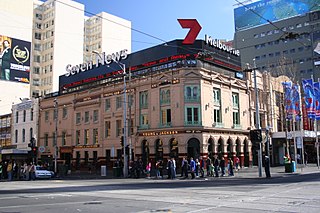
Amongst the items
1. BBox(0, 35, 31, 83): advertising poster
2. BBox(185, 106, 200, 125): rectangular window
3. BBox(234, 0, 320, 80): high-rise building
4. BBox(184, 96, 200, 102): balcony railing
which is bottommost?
BBox(185, 106, 200, 125): rectangular window

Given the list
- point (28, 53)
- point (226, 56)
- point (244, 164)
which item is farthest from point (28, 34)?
point (244, 164)

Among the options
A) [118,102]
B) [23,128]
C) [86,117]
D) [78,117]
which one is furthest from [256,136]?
[23,128]

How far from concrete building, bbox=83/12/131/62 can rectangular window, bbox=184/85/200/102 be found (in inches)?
2331

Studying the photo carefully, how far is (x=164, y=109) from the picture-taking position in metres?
40.0

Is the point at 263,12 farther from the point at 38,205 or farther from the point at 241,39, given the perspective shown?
the point at 38,205

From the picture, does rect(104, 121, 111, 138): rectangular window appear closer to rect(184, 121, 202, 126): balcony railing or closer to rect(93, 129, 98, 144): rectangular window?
rect(93, 129, 98, 144): rectangular window

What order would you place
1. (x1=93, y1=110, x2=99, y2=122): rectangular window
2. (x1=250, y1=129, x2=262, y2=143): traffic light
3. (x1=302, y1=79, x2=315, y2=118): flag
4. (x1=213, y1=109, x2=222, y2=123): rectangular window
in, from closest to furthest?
(x1=250, y1=129, x2=262, y2=143): traffic light, (x1=302, y1=79, x2=315, y2=118): flag, (x1=213, y1=109, x2=222, y2=123): rectangular window, (x1=93, y1=110, x2=99, y2=122): rectangular window

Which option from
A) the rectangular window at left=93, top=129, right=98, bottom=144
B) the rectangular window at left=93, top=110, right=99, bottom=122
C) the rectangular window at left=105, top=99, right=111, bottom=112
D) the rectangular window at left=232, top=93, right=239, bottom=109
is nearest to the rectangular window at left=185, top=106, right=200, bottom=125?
the rectangular window at left=232, top=93, right=239, bottom=109

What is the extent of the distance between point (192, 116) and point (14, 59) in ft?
177

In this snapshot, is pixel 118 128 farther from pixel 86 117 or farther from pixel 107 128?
pixel 86 117

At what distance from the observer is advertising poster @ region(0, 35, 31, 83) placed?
76.1 metres

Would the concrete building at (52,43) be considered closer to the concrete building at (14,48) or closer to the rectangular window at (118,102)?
the concrete building at (14,48)

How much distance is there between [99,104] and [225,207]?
123 ft

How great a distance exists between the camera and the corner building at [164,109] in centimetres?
3853
